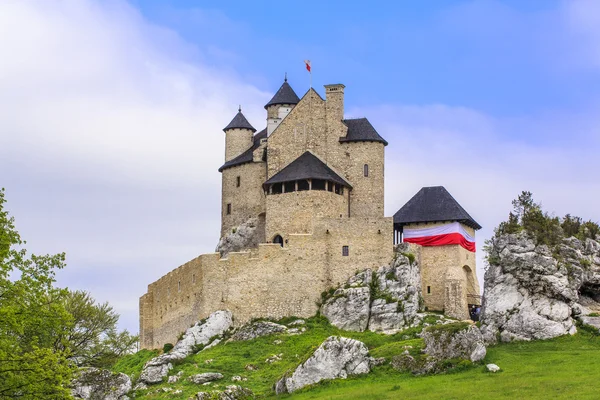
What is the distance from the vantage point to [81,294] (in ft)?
262

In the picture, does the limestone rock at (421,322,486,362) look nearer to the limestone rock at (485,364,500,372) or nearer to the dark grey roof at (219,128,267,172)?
the limestone rock at (485,364,500,372)

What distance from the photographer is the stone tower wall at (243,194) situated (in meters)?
79.1

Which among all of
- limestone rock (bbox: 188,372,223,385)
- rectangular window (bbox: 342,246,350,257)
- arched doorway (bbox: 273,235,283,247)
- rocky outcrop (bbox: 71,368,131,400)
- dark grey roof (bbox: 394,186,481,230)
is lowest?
rocky outcrop (bbox: 71,368,131,400)

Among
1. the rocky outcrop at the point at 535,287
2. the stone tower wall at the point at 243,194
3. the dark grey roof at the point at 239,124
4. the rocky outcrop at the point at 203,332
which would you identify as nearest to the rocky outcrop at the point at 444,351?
the rocky outcrop at the point at 535,287

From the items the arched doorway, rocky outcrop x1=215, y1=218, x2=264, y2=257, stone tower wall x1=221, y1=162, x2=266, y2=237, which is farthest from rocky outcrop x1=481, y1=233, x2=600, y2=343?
stone tower wall x1=221, y1=162, x2=266, y2=237

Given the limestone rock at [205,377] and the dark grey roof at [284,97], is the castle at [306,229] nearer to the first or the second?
the dark grey roof at [284,97]

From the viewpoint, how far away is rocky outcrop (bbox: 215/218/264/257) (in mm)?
77188

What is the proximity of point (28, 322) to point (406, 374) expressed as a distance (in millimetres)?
22084

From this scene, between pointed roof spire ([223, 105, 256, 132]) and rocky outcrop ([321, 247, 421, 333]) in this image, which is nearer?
rocky outcrop ([321, 247, 421, 333])

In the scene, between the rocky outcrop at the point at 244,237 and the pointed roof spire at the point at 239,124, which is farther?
the pointed roof spire at the point at 239,124

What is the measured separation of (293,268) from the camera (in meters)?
68.4

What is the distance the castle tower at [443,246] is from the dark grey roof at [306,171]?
5.41 m

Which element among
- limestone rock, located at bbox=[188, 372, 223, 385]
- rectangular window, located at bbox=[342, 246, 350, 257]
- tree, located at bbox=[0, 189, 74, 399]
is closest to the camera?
tree, located at bbox=[0, 189, 74, 399]

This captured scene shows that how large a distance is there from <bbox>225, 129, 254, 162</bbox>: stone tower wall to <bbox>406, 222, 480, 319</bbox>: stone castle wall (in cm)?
1850
